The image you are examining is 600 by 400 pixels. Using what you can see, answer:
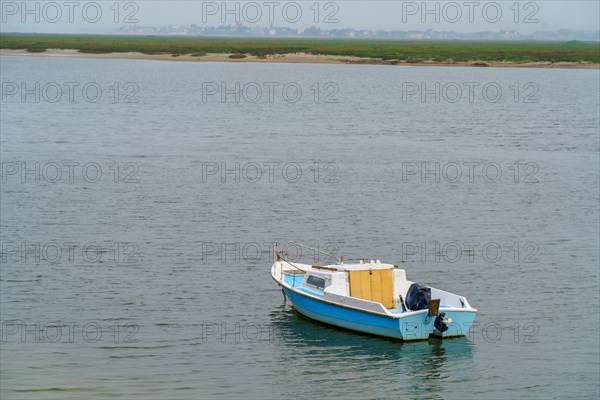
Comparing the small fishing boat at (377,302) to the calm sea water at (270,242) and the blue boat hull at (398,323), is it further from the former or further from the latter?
the calm sea water at (270,242)

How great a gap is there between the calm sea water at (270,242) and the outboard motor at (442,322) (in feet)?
1.81

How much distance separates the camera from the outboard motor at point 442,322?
28.9m

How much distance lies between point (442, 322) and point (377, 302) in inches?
88.5

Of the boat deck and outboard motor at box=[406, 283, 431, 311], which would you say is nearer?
outboard motor at box=[406, 283, 431, 311]

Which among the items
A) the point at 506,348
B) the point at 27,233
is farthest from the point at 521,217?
the point at 27,233

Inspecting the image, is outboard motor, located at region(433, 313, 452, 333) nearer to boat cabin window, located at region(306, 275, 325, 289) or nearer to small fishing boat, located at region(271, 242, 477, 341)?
small fishing boat, located at region(271, 242, 477, 341)

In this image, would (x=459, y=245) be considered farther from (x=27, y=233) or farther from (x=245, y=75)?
(x=245, y=75)

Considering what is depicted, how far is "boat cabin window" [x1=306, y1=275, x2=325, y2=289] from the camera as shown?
3135cm

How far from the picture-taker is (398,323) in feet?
94.8

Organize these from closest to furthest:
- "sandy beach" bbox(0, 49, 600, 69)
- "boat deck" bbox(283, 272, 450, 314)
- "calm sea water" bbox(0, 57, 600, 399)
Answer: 1. "calm sea water" bbox(0, 57, 600, 399)
2. "boat deck" bbox(283, 272, 450, 314)
3. "sandy beach" bbox(0, 49, 600, 69)

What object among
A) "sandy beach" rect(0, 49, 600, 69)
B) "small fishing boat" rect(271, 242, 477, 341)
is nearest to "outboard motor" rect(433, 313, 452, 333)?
"small fishing boat" rect(271, 242, 477, 341)

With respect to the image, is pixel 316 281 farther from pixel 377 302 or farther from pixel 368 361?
pixel 368 361

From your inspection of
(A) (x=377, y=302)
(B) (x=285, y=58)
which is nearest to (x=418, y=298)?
(A) (x=377, y=302)

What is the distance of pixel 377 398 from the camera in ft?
82.4
